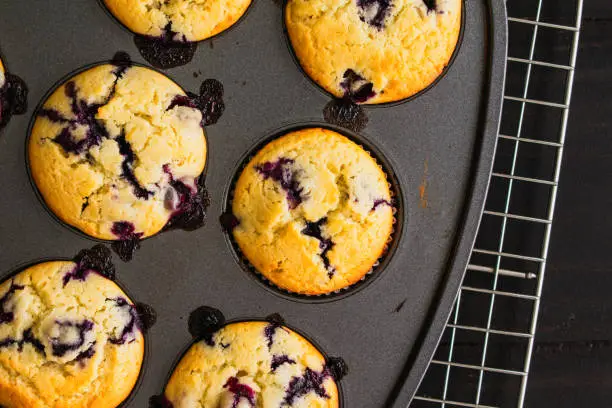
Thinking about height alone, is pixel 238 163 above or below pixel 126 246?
above

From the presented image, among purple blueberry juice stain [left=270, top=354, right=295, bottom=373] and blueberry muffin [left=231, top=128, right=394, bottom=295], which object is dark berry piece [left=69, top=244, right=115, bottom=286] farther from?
purple blueberry juice stain [left=270, top=354, right=295, bottom=373]

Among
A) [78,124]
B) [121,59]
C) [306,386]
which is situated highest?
[121,59]

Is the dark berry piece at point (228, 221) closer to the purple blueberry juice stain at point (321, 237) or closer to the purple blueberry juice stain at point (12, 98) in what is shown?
the purple blueberry juice stain at point (321, 237)

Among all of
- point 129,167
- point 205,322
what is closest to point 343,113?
point 129,167

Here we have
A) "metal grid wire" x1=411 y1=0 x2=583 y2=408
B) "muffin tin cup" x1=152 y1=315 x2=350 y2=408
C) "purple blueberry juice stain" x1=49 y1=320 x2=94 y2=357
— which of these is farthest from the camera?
"metal grid wire" x1=411 y1=0 x2=583 y2=408

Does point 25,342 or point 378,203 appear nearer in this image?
point 25,342

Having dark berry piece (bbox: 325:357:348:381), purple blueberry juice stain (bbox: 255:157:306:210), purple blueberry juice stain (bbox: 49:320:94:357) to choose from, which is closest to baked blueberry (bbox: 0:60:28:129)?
purple blueberry juice stain (bbox: 49:320:94:357)

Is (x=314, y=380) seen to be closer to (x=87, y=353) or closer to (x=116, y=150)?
(x=87, y=353)
